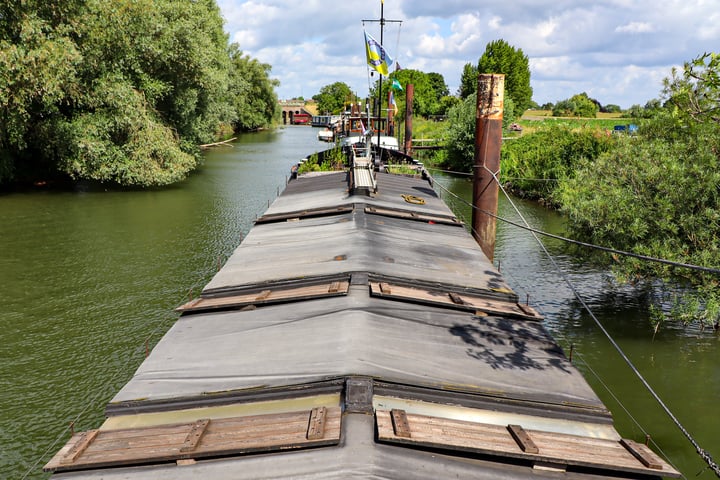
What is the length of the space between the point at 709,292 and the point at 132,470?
1422cm

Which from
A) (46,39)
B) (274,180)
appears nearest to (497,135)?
(46,39)

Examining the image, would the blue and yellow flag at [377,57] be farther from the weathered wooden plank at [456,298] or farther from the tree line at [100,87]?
the tree line at [100,87]

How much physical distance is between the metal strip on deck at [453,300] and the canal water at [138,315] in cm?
257

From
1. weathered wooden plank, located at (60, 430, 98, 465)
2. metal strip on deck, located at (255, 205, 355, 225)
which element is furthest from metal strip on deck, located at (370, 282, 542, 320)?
metal strip on deck, located at (255, 205, 355, 225)

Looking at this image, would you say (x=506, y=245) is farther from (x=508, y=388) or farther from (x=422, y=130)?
(x=422, y=130)

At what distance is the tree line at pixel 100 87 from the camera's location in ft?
85.9

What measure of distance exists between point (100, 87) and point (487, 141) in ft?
83.2

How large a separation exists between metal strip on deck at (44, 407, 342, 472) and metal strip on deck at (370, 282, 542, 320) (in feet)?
11.8

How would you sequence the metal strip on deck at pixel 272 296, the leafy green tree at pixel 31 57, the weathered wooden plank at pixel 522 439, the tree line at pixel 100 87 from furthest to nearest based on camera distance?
1. the tree line at pixel 100 87
2. the leafy green tree at pixel 31 57
3. the metal strip on deck at pixel 272 296
4. the weathered wooden plank at pixel 522 439

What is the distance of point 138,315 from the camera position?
53.0 ft

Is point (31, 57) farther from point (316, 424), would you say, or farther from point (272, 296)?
point (316, 424)

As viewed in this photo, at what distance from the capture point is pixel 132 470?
5.53 m

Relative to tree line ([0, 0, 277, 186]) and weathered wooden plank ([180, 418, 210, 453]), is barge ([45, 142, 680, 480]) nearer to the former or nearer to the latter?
weathered wooden plank ([180, 418, 210, 453])

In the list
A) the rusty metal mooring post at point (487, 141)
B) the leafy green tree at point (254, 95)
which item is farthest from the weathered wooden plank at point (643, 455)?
the leafy green tree at point (254, 95)
